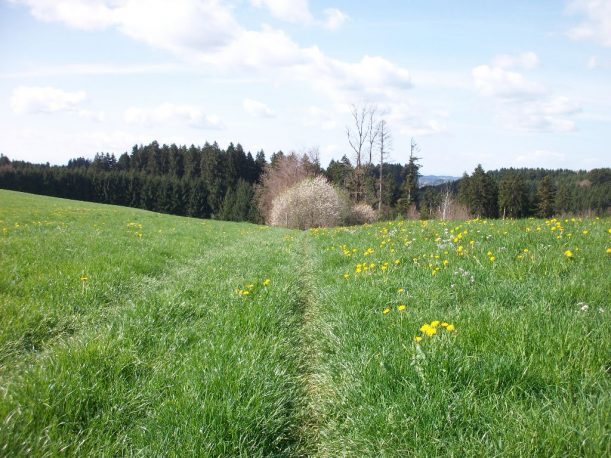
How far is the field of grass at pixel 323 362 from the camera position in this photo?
2533mm

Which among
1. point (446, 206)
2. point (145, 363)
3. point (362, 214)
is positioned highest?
point (446, 206)

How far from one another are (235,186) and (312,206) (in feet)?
178

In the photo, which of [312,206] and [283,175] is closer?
[312,206]

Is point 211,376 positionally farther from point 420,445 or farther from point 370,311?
point 370,311

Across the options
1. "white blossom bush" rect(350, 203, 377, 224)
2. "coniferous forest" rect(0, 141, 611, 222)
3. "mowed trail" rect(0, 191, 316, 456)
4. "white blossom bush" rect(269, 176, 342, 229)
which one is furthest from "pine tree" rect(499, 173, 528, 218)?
"mowed trail" rect(0, 191, 316, 456)

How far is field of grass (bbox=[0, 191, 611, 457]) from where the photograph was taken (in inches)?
99.7

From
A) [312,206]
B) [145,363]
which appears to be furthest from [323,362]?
[312,206]

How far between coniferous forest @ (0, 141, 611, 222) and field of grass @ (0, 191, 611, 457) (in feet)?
150

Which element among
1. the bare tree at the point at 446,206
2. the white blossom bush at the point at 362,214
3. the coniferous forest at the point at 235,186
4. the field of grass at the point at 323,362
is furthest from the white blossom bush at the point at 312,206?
the field of grass at the point at 323,362

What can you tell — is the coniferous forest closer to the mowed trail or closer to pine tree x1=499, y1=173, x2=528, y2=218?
pine tree x1=499, y1=173, x2=528, y2=218

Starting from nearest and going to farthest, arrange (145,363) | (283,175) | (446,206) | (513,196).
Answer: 1. (145,363)
2. (446,206)
3. (283,175)
4. (513,196)

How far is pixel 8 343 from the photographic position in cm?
391

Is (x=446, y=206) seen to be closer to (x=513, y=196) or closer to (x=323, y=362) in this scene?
(x=513, y=196)

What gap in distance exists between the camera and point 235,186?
96625 millimetres
